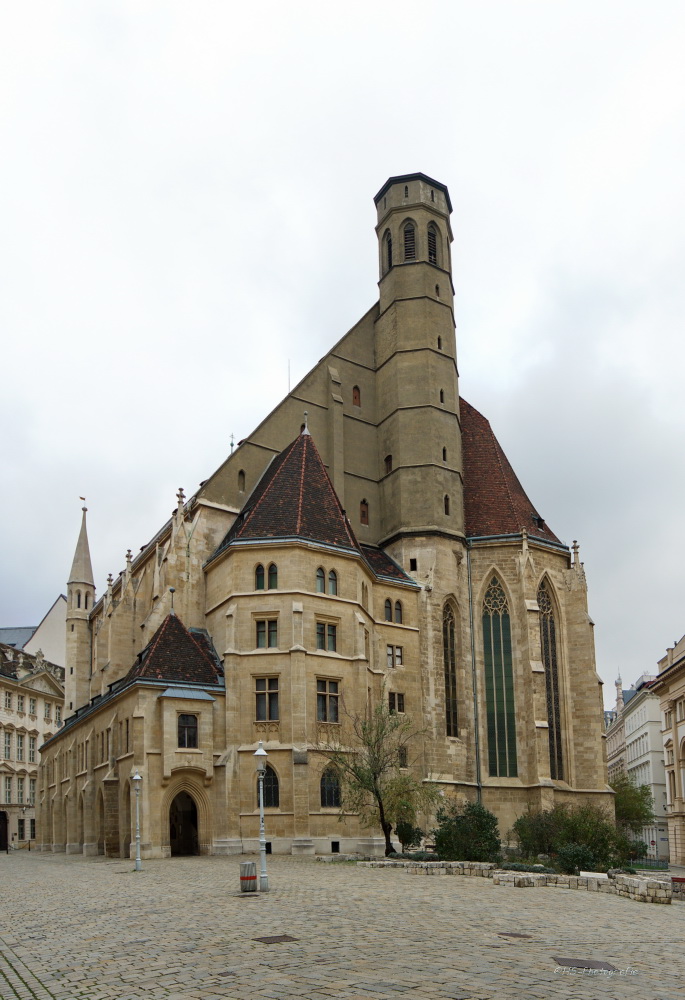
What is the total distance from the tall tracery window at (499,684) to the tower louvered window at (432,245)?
1883 cm

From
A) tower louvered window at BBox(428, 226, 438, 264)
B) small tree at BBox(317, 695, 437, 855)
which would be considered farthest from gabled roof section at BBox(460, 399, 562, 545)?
small tree at BBox(317, 695, 437, 855)

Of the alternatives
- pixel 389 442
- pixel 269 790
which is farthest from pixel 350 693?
pixel 389 442

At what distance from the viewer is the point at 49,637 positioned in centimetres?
9900

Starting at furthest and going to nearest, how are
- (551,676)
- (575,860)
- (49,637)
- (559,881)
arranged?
(49,637) → (551,676) → (575,860) → (559,881)

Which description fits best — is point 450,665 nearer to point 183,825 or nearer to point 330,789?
point 330,789

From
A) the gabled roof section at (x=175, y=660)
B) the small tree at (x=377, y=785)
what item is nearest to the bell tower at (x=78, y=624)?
the gabled roof section at (x=175, y=660)

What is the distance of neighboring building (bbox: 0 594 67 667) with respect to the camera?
98188 millimetres

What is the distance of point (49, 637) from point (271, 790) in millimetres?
65979

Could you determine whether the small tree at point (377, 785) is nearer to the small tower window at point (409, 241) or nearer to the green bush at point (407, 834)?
the green bush at point (407, 834)

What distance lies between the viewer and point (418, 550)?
50031mm

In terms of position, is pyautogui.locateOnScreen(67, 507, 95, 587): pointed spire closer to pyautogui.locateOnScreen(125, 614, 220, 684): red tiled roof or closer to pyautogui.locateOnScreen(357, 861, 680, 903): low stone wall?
pyautogui.locateOnScreen(125, 614, 220, 684): red tiled roof

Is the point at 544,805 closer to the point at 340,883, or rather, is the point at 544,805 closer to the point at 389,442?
the point at 389,442

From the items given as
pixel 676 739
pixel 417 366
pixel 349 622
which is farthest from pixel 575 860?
pixel 676 739

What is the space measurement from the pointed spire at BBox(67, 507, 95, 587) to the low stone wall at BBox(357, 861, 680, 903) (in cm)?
4460
